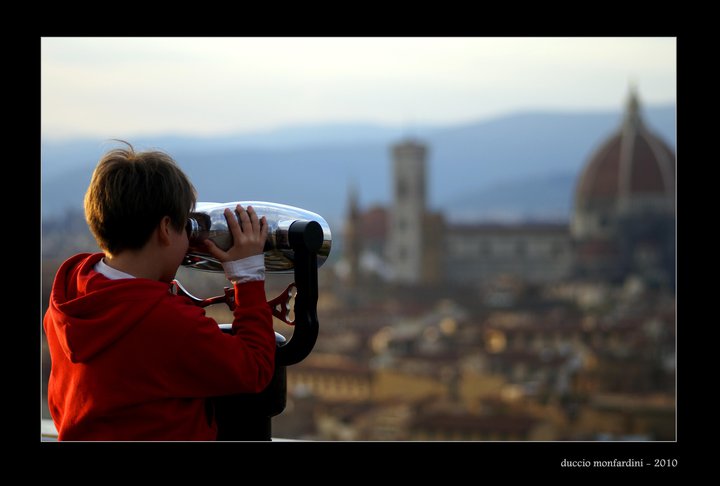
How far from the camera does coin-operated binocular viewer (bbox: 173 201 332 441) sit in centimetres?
90

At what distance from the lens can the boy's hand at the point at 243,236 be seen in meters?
0.88

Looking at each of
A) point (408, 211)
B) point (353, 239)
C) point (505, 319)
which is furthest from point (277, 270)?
point (408, 211)

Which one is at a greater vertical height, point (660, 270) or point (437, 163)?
point (437, 163)

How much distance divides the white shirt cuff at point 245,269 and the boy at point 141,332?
2 centimetres

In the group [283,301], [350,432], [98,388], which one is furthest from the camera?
[350,432]

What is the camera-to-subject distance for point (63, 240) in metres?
33.9

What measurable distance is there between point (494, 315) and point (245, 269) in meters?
31.4

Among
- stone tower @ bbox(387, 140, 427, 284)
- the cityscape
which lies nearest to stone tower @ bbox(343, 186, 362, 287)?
the cityscape

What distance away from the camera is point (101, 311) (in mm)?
830

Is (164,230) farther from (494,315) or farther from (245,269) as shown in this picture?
(494,315)

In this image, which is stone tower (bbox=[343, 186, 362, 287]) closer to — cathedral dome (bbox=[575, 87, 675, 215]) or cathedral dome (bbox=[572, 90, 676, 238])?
cathedral dome (bbox=[572, 90, 676, 238])
